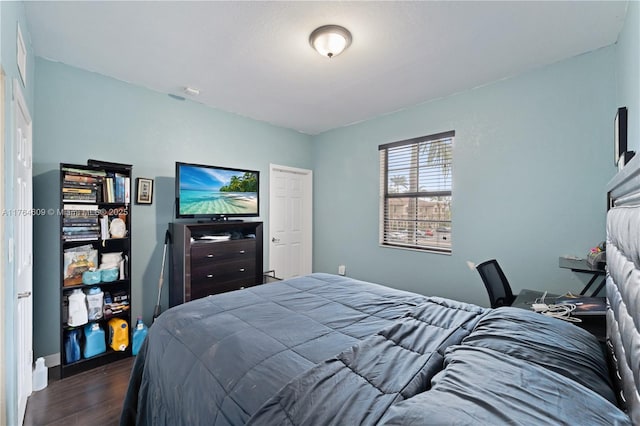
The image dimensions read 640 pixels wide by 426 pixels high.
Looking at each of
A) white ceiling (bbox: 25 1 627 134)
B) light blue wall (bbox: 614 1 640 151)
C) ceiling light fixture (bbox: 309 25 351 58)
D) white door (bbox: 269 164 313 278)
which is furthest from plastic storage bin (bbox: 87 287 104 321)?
light blue wall (bbox: 614 1 640 151)

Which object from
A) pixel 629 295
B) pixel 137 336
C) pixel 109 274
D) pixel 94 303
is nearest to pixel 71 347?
pixel 94 303

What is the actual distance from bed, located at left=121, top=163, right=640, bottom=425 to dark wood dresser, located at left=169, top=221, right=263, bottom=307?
54.3 inches

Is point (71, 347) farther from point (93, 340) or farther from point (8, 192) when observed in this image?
point (8, 192)

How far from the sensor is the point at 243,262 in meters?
3.53

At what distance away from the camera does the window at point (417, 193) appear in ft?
11.4

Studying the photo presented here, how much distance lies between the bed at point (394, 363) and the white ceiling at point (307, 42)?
1.63m

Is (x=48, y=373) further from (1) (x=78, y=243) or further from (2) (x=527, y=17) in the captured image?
(2) (x=527, y=17)

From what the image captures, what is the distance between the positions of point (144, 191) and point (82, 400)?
1898 mm

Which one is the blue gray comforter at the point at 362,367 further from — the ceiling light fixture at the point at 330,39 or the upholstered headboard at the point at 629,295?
the ceiling light fixture at the point at 330,39

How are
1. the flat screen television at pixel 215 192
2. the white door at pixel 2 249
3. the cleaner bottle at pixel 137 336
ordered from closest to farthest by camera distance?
the white door at pixel 2 249 < the cleaner bottle at pixel 137 336 < the flat screen television at pixel 215 192

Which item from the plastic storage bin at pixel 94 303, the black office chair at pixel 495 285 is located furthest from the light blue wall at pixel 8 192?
the black office chair at pixel 495 285

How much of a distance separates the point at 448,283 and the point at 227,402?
9.61ft

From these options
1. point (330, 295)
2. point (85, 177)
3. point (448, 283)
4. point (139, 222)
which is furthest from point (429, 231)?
point (85, 177)

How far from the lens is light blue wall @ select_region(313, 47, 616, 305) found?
247 centimetres
